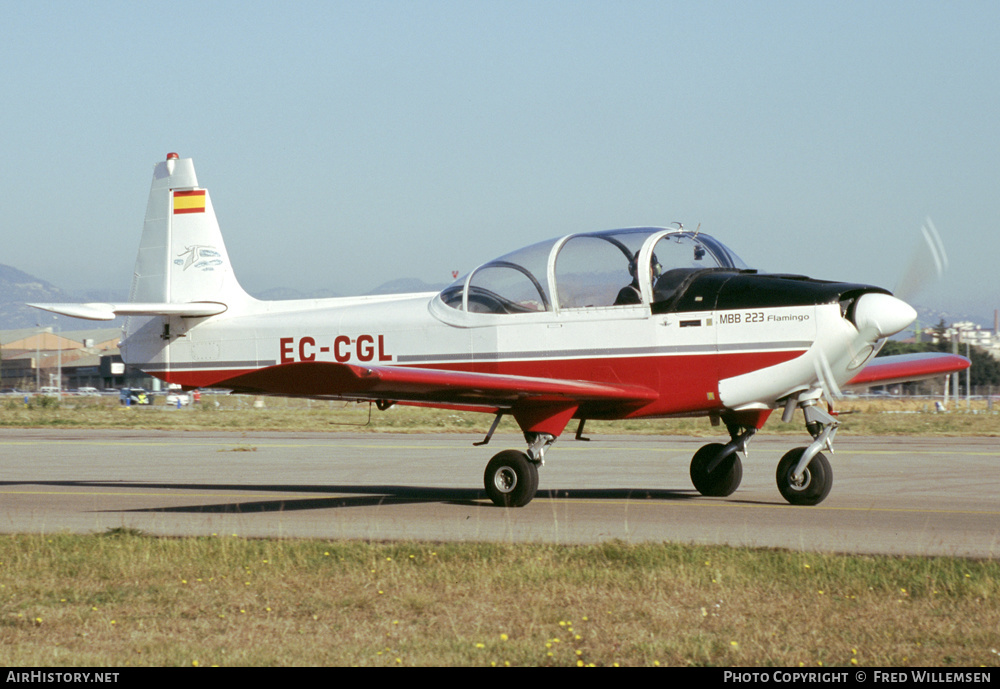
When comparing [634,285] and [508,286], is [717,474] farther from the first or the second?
[508,286]

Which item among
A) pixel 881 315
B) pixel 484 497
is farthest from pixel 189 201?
pixel 881 315

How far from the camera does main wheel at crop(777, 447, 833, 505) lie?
10.7m

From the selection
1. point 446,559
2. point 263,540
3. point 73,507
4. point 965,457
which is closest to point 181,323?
point 73,507

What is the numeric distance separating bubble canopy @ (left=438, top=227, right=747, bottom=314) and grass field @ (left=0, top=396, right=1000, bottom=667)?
3.72m

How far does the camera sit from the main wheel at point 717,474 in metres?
11.9

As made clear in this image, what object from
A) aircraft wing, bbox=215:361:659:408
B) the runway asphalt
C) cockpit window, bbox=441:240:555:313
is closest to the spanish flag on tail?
the runway asphalt

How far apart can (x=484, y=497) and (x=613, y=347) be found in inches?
98.3

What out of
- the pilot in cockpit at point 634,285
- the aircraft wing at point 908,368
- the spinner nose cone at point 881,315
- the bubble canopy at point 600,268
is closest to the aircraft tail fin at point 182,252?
the bubble canopy at point 600,268

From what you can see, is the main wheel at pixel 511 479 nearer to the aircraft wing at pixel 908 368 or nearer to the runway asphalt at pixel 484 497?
the runway asphalt at pixel 484 497

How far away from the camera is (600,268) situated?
436 inches

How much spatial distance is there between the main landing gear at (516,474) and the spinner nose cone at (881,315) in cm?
323

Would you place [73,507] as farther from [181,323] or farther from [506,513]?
[506,513]

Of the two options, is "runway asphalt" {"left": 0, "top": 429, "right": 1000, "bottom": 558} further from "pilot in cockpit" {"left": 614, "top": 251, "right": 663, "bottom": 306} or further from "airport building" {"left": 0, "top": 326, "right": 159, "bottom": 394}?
"airport building" {"left": 0, "top": 326, "right": 159, "bottom": 394}

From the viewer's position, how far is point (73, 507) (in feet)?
37.9
